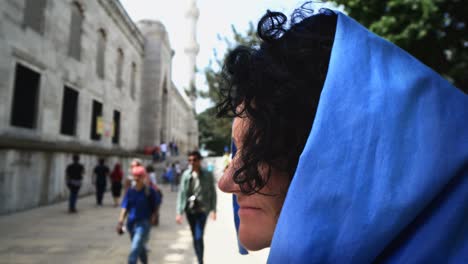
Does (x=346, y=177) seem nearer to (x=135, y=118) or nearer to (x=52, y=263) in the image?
(x=52, y=263)

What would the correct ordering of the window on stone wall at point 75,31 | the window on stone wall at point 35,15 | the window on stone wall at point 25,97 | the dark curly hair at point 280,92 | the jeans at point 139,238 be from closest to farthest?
1. the dark curly hair at point 280,92
2. the jeans at point 139,238
3. the window on stone wall at point 25,97
4. the window on stone wall at point 35,15
5. the window on stone wall at point 75,31

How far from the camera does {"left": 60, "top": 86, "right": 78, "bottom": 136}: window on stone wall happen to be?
1368 centimetres

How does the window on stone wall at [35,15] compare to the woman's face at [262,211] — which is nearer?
the woman's face at [262,211]

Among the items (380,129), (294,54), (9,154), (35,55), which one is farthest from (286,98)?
(35,55)

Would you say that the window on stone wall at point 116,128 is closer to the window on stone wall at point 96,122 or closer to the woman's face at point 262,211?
the window on stone wall at point 96,122

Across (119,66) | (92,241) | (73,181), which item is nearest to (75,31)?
(119,66)

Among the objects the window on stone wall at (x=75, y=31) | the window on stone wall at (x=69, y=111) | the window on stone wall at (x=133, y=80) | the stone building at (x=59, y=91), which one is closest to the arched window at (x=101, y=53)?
the stone building at (x=59, y=91)

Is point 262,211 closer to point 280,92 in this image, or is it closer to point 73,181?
point 280,92

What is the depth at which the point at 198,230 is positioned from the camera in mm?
5094

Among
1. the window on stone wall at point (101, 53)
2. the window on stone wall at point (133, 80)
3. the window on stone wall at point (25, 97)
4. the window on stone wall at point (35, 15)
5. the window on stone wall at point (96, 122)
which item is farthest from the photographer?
the window on stone wall at point (133, 80)

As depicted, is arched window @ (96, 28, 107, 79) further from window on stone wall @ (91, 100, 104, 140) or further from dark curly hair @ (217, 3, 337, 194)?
dark curly hair @ (217, 3, 337, 194)

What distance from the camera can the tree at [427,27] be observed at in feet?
30.3

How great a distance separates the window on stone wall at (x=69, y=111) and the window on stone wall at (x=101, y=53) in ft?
10.3

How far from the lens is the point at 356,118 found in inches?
29.3
